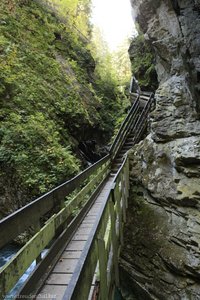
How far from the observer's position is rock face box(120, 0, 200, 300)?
5688 mm

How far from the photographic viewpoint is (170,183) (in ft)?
23.1

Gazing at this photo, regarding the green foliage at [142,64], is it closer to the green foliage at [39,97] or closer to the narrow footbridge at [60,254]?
the green foliage at [39,97]

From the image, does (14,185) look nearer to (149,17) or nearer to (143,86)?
(149,17)

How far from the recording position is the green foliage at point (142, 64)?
51.9ft

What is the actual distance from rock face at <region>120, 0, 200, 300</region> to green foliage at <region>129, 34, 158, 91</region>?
614 centimetres

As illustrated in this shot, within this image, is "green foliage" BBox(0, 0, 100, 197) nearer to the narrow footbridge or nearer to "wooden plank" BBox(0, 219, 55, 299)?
the narrow footbridge

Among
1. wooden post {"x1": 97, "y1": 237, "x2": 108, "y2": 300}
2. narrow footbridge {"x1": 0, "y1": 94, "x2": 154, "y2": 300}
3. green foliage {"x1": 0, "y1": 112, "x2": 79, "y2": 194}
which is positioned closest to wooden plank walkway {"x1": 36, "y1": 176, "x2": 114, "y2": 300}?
narrow footbridge {"x1": 0, "y1": 94, "x2": 154, "y2": 300}

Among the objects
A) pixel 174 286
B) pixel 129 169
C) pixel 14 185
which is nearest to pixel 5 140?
pixel 14 185

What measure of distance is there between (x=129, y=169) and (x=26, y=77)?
6.33 metres

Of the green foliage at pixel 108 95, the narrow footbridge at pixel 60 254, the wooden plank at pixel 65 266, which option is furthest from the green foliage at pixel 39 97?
the wooden plank at pixel 65 266

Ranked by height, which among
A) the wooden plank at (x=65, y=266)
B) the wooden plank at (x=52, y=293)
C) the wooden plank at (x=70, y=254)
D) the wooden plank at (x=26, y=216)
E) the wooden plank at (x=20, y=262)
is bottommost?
the wooden plank at (x=52, y=293)

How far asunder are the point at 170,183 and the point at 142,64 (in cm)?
1073

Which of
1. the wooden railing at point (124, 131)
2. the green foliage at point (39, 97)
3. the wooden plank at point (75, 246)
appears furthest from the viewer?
the wooden railing at point (124, 131)

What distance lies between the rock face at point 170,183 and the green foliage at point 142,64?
20.2 ft
